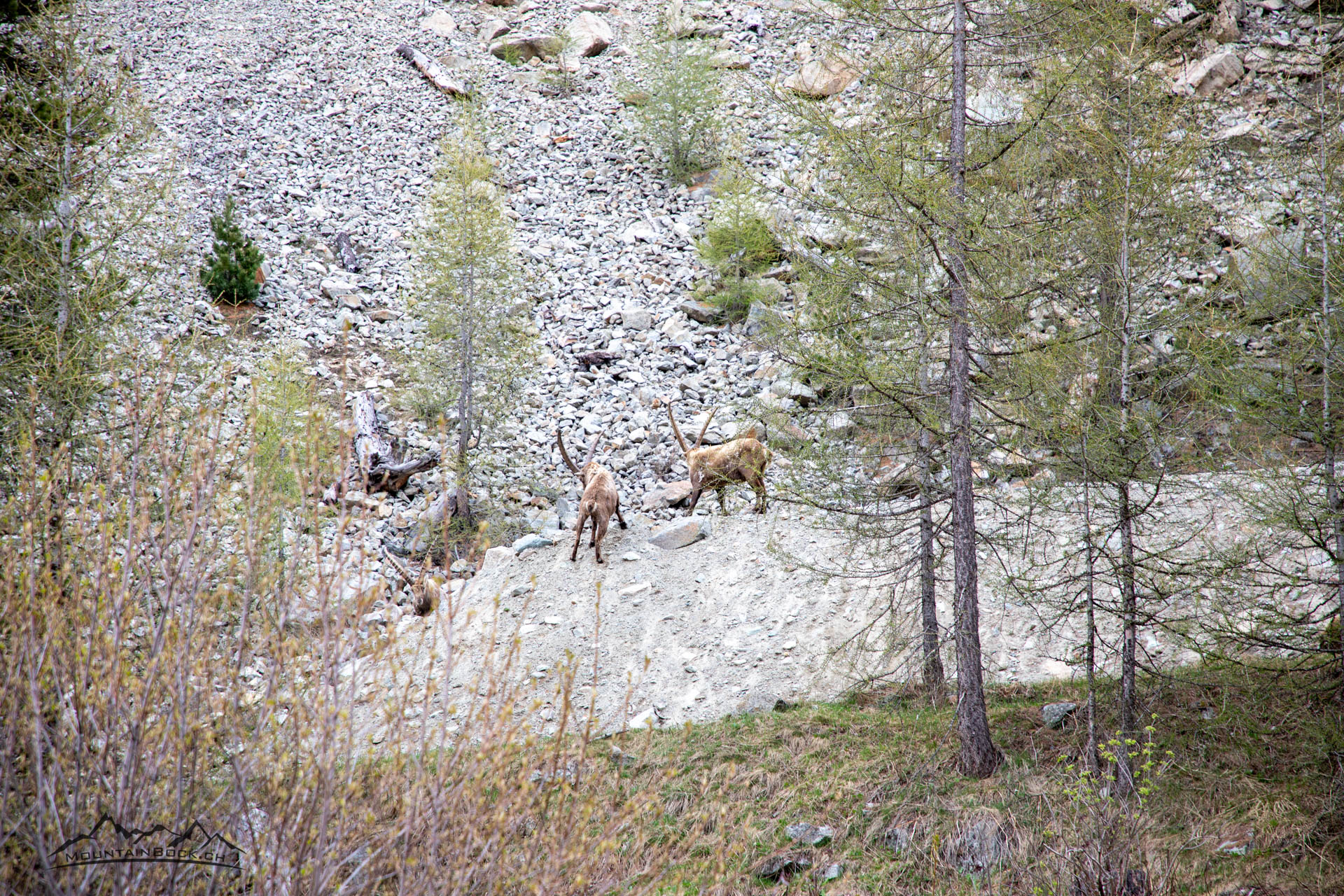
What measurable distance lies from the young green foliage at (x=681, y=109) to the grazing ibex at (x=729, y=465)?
676 inches

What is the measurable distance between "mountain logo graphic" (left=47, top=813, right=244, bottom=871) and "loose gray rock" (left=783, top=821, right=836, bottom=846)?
5.27 m

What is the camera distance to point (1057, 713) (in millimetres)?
7996

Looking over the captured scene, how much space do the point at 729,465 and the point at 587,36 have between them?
30.4 meters

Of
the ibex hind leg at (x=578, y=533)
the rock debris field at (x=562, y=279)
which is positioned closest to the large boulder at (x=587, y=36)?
the rock debris field at (x=562, y=279)

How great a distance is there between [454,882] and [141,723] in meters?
1.26

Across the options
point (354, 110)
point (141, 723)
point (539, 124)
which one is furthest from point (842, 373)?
point (354, 110)

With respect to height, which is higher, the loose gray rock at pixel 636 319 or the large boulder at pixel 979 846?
the loose gray rock at pixel 636 319

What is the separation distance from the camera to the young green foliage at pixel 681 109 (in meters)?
27.1

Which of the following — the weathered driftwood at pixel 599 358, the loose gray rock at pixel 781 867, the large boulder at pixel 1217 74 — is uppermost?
the large boulder at pixel 1217 74

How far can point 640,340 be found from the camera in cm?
2106

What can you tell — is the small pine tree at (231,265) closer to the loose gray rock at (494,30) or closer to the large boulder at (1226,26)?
the loose gray rock at (494,30)

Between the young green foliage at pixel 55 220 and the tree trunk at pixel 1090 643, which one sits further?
the young green foliage at pixel 55 220

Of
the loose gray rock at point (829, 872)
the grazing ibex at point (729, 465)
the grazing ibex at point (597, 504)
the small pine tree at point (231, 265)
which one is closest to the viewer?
the loose gray rock at point (829, 872)

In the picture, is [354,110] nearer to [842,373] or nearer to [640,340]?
[640,340]
